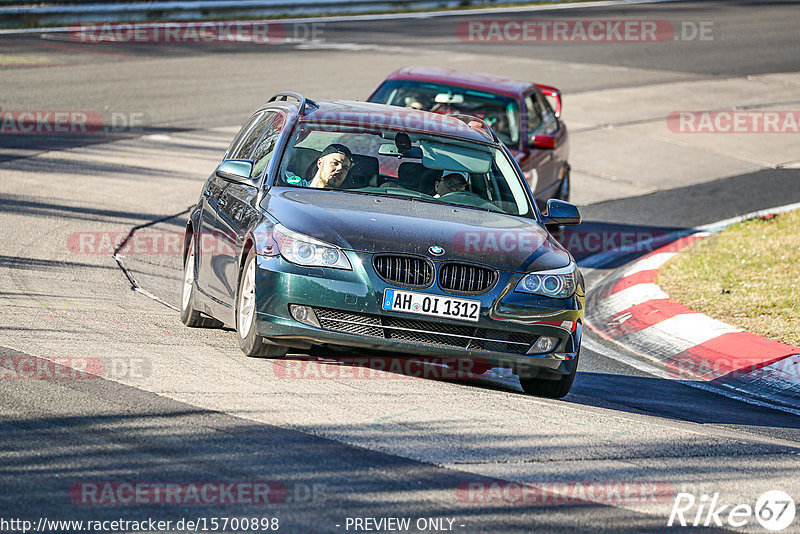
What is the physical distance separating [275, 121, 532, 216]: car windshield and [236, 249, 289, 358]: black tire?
0.83 m

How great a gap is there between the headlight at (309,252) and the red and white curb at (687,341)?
352 centimetres

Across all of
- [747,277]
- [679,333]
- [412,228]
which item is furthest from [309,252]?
[747,277]

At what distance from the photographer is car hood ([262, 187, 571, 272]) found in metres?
7.02

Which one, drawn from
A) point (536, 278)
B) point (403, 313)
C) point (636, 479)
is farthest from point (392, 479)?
point (536, 278)

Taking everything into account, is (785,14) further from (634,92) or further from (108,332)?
(108,332)

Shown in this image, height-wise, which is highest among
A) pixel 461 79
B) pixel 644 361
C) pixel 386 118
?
pixel 386 118

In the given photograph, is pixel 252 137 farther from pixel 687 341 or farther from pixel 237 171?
pixel 687 341

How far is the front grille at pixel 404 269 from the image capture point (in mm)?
6918

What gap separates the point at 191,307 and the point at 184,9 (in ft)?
74.5

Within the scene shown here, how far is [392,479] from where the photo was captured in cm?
513

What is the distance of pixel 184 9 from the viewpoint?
2988 centimetres

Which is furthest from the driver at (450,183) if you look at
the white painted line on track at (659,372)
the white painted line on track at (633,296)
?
the white painted line on track at (633,296)

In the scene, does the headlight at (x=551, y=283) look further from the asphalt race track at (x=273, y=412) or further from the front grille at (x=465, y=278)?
the asphalt race track at (x=273, y=412)

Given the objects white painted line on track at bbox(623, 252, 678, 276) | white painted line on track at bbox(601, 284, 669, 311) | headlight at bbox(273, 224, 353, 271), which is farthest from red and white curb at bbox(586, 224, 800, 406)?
headlight at bbox(273, 224, 353, 271)
